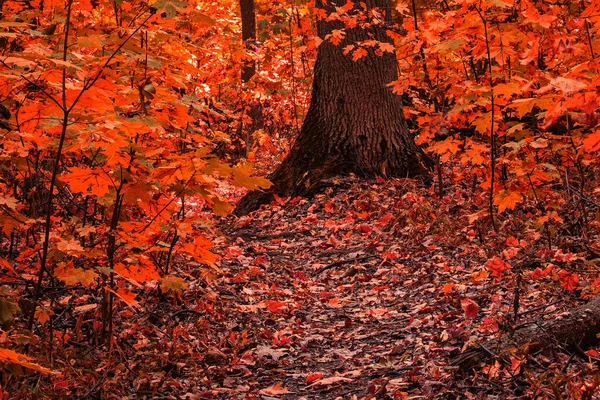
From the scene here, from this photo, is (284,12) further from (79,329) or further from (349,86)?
(79,329)

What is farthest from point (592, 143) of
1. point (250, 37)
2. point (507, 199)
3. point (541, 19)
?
point (250, 37)

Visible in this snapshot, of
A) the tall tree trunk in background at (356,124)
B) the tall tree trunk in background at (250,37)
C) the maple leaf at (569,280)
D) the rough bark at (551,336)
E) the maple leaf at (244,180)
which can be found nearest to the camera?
the rough bark at (551,336)

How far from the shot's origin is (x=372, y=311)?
4.52 m

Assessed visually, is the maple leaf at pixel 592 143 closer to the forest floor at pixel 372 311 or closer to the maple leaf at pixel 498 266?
the forest floor at pixel 372 311

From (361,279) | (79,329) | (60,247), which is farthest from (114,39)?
(361,279)

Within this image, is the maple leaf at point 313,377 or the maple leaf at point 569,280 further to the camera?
the maple leaf at point 313,377

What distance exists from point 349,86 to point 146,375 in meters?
5.11

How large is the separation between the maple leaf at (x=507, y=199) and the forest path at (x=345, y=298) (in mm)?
561

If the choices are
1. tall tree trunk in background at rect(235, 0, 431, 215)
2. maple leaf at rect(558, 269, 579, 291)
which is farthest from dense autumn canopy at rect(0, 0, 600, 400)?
tall tree trunk in background at rect(235, 0, 431, 215)

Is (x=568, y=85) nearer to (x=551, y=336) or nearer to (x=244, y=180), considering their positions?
(x=551, y=336)

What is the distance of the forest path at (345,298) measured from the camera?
11.4 ft

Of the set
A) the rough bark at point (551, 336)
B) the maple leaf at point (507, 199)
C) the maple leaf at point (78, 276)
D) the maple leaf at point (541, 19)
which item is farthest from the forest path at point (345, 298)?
the maple leaf at point (541, 19)

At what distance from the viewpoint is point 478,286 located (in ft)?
14.4

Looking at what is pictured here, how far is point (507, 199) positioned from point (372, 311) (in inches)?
52.2
